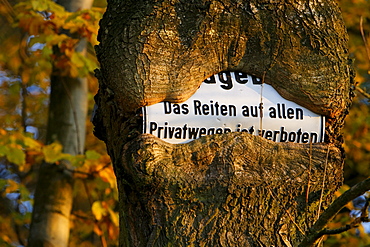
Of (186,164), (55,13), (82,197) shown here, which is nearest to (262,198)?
(186,164)

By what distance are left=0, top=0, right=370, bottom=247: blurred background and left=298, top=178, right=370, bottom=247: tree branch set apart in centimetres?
93

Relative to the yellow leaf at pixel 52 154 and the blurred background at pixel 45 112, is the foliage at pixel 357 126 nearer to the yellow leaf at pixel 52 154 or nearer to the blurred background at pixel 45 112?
the blurred background at pixel 45 112

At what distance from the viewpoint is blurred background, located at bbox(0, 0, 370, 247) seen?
4410mm

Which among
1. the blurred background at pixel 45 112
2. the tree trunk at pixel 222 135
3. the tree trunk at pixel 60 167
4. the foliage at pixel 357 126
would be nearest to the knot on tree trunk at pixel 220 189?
the tree trunk at pixel 222 135

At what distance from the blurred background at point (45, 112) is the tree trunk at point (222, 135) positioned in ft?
1.26

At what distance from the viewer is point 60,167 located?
4.75 meters

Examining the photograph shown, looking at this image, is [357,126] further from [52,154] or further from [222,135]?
[222,135]

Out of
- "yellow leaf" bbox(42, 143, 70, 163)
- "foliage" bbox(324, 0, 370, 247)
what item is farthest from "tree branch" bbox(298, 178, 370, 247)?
"foliage" bbox(324, 0, 370, 247)

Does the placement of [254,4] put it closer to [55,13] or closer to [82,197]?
[55,13]

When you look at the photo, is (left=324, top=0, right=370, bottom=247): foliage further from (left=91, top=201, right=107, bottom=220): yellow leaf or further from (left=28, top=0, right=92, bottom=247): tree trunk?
(left=28, top=0, right=92, bottom=247): tree trunk

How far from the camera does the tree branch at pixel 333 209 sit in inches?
64.4

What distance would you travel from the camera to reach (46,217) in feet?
15.3

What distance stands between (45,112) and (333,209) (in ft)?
22.0

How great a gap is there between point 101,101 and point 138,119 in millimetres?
313
